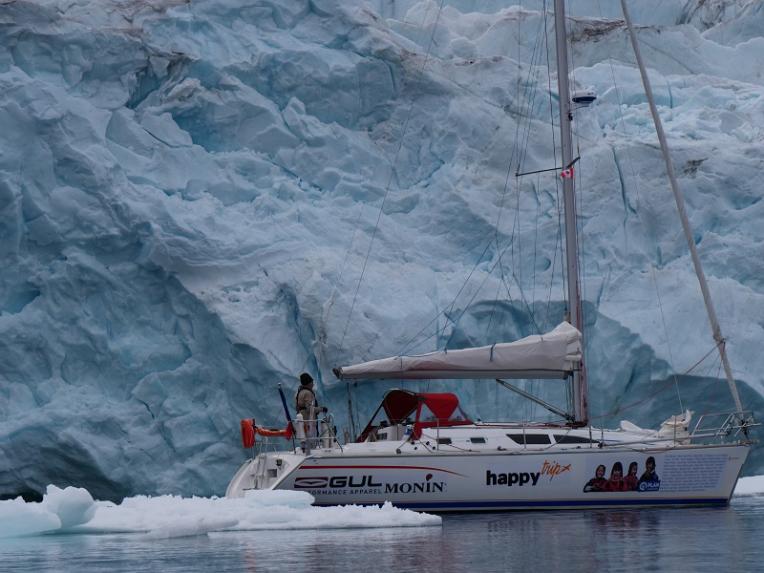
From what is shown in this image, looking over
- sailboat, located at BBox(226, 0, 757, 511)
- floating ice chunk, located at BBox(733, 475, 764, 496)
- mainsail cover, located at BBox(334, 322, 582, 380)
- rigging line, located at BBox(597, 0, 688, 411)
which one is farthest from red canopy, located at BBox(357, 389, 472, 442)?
floating ice chunk, located at BBox(733, 475, 764, 496)

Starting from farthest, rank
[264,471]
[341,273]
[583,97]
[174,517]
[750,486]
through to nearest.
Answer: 1. [341,273]
2. [750,486]
3. [583,97]
4. [264,471]
5. [174,517]

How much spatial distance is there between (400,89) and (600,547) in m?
12.8

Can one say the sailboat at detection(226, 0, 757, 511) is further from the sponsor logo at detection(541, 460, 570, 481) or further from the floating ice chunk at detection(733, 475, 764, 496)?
the floating ice chunk at detection(733, 475, 764, 496)

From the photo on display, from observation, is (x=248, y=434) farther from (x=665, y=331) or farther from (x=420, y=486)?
(x=665, y=331)

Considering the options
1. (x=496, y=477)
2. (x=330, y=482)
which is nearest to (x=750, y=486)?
(x=496, y=477)

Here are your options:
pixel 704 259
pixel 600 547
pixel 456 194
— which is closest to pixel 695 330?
pixel 704 259

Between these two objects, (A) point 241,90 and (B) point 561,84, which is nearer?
(B) point 561,84

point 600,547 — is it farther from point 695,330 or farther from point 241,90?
point 241,90

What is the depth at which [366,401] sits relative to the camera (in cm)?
2073

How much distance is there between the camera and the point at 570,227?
61.1 ft

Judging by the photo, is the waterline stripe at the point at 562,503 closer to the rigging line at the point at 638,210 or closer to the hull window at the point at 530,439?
the hull window at the point at 530,439

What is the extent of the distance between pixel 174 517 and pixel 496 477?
419cm

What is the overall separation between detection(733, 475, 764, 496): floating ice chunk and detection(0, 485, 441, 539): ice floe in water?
7409mm

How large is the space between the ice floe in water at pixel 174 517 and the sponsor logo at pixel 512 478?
173cm
